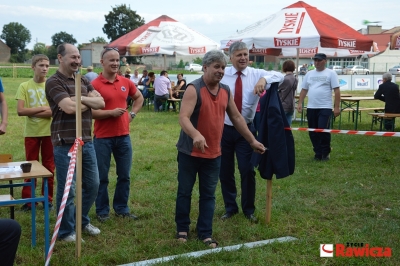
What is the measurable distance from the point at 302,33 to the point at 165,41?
599 cm

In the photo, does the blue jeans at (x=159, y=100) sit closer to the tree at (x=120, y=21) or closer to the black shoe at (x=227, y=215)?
the black shoe at (x=227, y=215)

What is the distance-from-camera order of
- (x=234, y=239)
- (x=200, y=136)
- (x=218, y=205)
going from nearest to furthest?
1. (x=200, y=136)
2. (x=234, y=239)
3. (x=218, y=205)

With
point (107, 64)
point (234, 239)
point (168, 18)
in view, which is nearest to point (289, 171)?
point (234, 239)

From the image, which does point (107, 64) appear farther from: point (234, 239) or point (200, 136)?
point (234, 239)

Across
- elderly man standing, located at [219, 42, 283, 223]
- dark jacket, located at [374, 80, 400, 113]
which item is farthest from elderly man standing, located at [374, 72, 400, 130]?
elderly man standing, located at [219, 42, 283, 223]

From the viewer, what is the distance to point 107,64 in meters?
5.32

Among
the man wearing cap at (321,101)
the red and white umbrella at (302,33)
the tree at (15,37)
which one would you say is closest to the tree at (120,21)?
the tree at (15,37)

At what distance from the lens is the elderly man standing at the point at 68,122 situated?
4.47m

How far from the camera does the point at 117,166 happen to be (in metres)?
5.71

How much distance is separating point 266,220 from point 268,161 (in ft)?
2.21

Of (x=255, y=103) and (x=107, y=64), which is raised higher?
(x=107, y=64)

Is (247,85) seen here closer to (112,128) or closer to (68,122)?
(112,128)

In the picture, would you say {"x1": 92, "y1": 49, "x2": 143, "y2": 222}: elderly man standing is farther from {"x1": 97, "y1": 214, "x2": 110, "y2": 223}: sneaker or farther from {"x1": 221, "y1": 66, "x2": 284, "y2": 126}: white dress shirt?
{"x1": 221, "y1": 66, "x2": 284, "y2": 126}: white dress shirt

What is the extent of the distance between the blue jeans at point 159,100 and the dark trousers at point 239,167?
12582 millimetres
